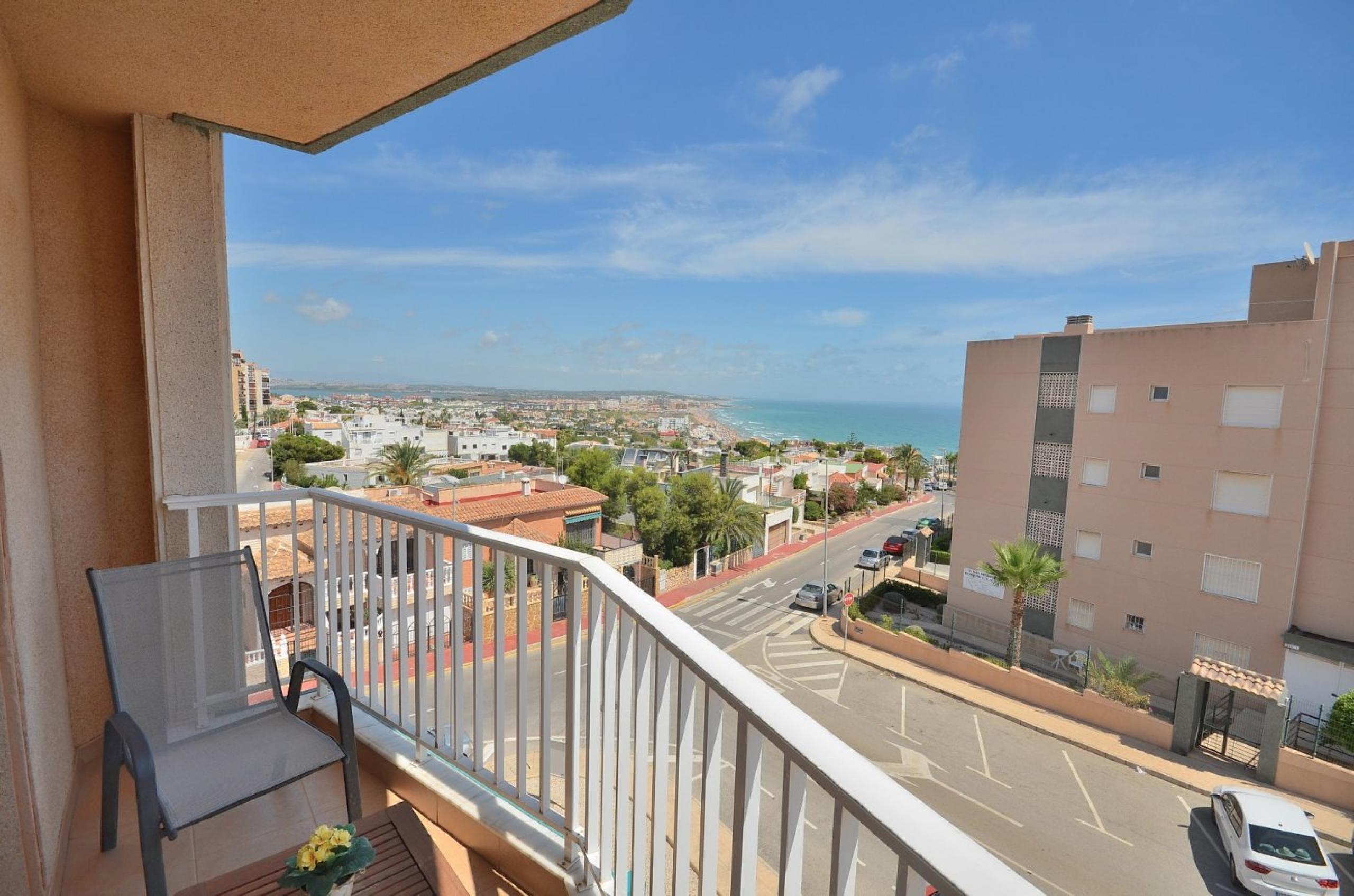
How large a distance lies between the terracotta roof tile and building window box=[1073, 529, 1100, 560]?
5035 millimetres

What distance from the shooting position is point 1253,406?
1405 centimetres

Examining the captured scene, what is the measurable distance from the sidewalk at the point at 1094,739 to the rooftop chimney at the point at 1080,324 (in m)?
11.1

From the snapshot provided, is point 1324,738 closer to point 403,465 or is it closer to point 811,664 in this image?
point 811,664

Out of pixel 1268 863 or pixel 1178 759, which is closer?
pixel 1268 863

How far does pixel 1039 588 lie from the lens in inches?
569

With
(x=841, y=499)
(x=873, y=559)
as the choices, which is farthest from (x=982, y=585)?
(x=841, y=499)

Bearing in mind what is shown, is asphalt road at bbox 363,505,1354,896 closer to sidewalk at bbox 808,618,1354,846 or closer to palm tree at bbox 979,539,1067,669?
sidewalk at bbox 808,618,1354,846

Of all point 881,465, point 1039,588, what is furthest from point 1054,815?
point 881,465

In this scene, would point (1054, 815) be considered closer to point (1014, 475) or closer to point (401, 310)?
point (1014, 475)

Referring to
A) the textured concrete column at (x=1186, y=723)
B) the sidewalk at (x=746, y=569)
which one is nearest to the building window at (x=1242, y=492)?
the textured concrete column at (x=1186, y=723)

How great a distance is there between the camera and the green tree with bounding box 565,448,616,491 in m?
27.6

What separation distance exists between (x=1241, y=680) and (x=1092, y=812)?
16.5 feet

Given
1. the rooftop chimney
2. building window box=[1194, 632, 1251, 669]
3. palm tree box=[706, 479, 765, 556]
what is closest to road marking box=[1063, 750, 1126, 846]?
building window box=[1194, 632, 1251, 669]

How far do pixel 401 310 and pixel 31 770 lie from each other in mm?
73318
